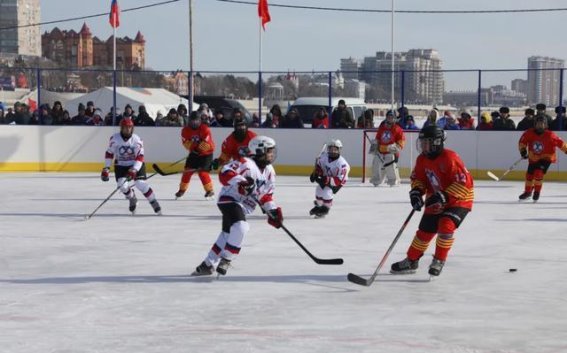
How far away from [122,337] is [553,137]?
9.31 m

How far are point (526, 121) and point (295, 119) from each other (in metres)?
4.29

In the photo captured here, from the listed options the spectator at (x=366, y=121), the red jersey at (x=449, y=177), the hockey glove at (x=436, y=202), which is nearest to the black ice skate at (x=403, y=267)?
the hockey glove at (x=436, y=202)

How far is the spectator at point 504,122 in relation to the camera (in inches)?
704

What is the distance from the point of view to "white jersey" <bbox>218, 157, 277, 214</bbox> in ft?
23.4

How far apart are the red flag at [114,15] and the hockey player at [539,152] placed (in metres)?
18.5

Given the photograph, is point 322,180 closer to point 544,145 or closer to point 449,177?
point 544,145

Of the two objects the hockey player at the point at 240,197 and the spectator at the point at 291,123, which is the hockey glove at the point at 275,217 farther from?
the spectator at the point at 291,123

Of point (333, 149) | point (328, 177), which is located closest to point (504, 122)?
point (333, 149)

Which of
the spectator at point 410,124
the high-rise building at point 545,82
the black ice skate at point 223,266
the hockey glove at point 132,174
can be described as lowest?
the black ice skate at point 223,266

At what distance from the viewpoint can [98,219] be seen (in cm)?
1139

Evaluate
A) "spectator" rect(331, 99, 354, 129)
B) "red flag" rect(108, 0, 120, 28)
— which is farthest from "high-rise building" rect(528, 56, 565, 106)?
"red flag" rect(108, 0, 120, 28)

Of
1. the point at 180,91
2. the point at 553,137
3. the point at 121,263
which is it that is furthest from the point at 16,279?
the point at 180,91

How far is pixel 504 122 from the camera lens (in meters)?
17.9

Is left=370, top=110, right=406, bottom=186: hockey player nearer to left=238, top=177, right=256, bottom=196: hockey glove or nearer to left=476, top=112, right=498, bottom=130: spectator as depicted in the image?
left=476, top=112, right=498, bottom=130: spectator
